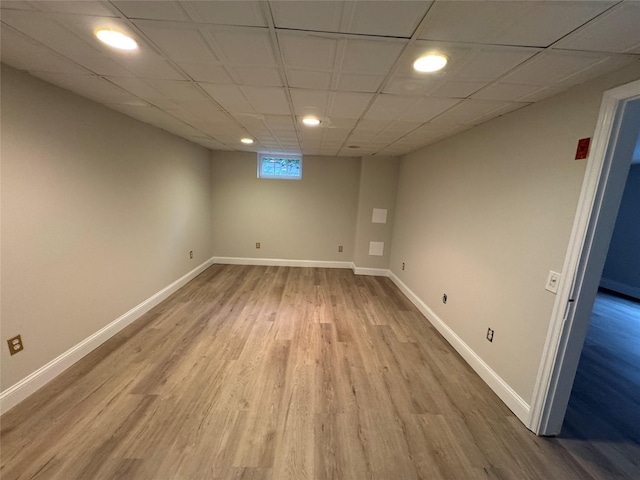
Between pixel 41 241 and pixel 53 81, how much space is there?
3.79 feet

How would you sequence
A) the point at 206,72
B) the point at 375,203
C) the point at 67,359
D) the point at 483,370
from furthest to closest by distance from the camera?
the point at 375,203, the point at 483,370, the point at 67,359, the point at 206,72

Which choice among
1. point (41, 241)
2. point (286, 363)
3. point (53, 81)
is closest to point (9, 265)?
point (41, 241)

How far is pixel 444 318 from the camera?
3.02m

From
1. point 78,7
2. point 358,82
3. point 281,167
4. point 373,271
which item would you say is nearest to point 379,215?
point 373,271

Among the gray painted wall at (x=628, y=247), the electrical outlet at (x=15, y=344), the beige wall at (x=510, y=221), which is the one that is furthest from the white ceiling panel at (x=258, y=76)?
the gray painted wall at (x=628, y=247)

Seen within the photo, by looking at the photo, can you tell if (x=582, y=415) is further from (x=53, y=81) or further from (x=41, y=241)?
(x=53, y=81)

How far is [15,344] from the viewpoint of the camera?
5.82 feet

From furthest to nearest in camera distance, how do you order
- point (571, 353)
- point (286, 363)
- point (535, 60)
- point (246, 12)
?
1. point (286, 363)
2. point (571, 353)
3. point (535, 60)
4. point (246, 12)

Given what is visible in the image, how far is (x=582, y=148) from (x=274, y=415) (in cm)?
262

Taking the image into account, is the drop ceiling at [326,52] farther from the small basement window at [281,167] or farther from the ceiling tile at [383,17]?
the small basement window at [281,167]

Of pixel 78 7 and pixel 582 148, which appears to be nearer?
pixel 78 7

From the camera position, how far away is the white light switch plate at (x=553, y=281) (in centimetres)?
167

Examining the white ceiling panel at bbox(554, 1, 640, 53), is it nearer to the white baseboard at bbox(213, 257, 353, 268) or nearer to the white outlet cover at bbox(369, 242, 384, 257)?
the white outlet cover at bbox(369, 242, 384, 257)

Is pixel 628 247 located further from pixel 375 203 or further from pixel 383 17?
pixel 383 17
